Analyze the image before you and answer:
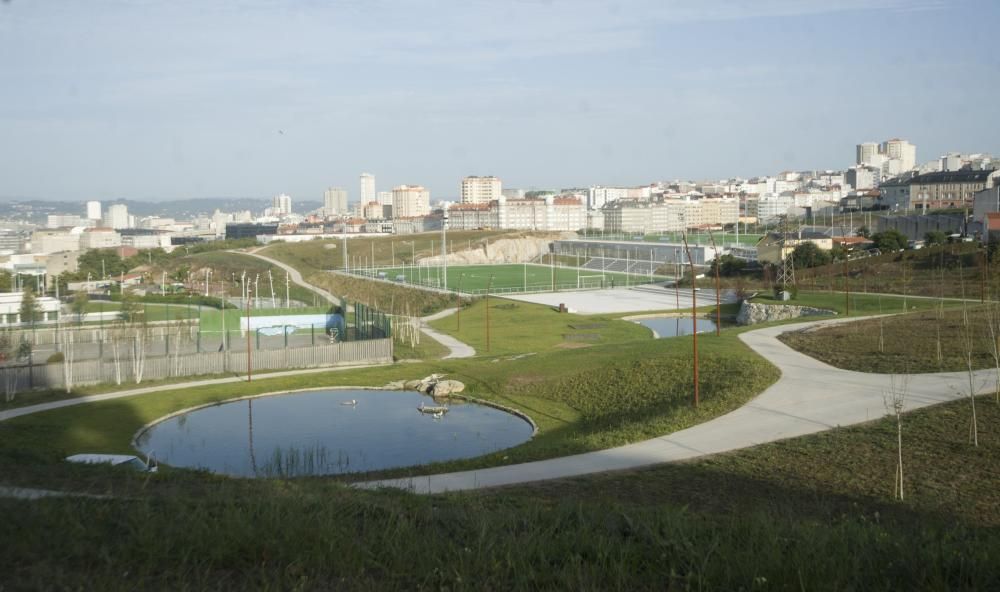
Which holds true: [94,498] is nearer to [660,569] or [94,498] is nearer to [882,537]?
[660,569]

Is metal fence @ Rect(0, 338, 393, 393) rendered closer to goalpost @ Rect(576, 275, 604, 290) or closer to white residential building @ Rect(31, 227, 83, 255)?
goalpost @ Rect(576, 275, 604, 290)

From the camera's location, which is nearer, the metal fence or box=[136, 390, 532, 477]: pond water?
box=[136, 390, 532, 477]: pond water

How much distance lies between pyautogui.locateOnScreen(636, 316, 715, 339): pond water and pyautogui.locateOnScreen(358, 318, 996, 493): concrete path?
18530mm

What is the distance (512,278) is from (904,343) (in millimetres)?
56167

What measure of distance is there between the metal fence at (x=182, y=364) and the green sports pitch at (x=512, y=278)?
88.9ft

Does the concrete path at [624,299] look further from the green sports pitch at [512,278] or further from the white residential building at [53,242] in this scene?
the white residential building at [53,242]

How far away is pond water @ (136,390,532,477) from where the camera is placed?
17.9 meters

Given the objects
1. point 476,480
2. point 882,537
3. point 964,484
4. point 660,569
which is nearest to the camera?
point 660,569

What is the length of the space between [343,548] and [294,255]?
9205 cm

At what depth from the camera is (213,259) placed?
7938 centimetres

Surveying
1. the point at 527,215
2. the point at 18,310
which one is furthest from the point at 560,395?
the point at 527,215

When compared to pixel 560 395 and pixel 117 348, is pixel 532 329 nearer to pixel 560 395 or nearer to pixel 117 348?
pixel 560 395

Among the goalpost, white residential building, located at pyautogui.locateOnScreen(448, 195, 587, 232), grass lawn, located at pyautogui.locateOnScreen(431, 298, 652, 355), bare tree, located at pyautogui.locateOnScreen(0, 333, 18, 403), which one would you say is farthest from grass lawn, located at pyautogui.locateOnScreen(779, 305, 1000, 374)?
white residential building, located at pyautogui.locateOnScreen(448, 195, 587, 232)

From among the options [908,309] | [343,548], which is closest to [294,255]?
[908,309]
